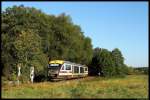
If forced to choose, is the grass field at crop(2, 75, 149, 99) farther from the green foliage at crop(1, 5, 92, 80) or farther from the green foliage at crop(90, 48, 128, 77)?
the green foliage at crop(90, 48, 128, 77)

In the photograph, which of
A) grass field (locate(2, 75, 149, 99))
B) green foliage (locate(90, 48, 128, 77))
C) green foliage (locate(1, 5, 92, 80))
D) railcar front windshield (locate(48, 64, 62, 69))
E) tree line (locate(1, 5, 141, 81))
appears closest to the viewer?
grass field (locate(2, 75, 149, 99))

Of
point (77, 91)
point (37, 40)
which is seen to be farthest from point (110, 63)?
point (77, 91)

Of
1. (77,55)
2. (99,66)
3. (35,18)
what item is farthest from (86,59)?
(35,18)

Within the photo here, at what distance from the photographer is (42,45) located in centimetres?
5744

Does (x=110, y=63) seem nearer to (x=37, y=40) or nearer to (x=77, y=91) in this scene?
(x=37, y=40)

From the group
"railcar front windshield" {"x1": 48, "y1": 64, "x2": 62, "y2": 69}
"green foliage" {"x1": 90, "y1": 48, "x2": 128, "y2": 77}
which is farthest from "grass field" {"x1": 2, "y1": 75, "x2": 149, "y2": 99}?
"green foliage" {"x1": 90, "y1": 48, "x2": 128, "y2": 77}

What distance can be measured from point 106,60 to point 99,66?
2.98 m

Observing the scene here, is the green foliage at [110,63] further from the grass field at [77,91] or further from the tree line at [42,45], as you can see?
the grass field at [77,91]

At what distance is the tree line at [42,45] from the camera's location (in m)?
41.1

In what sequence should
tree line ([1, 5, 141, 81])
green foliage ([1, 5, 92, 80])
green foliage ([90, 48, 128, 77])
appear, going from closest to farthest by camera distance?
green foliage ([1, 5, 92, 80]) < tree line ([1, 5, 141, 81]) < green foliage ([90, 48, 128, 77])

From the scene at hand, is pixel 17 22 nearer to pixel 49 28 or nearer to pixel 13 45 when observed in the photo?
pixel 49 28

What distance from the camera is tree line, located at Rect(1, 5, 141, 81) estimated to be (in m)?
41.1

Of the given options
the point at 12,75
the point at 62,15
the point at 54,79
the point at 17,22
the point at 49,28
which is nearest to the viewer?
the point at 12,75

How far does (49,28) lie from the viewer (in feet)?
194
